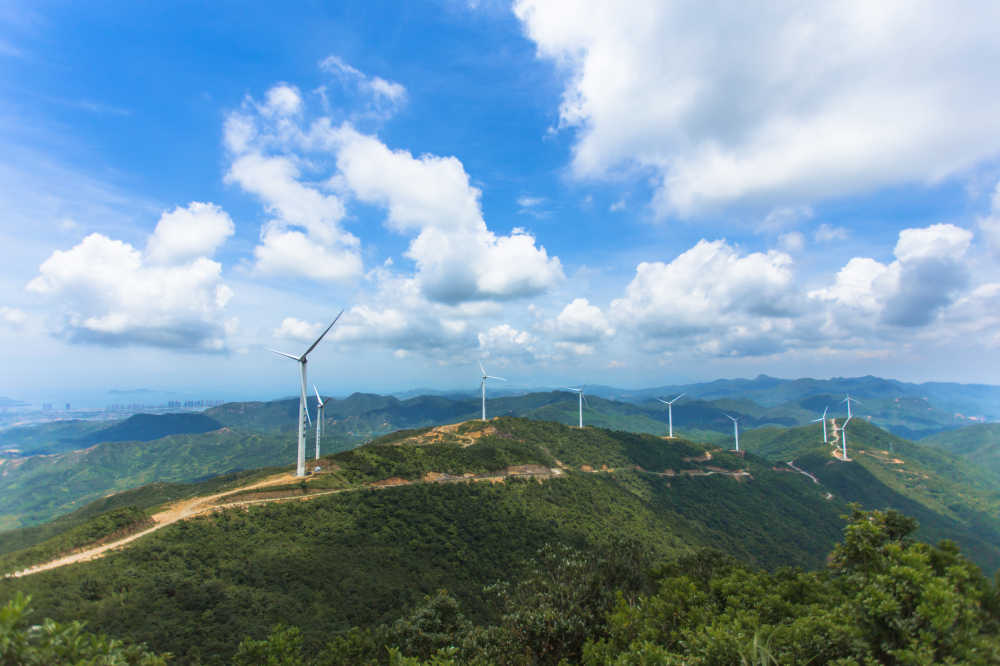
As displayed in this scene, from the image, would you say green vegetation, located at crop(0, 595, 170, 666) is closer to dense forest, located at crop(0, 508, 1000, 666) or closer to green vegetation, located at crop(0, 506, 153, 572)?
dense forest, located at crop(0, 508, 1000, 666)

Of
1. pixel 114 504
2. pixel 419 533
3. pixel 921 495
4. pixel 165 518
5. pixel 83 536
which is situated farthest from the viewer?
pixel 921 495

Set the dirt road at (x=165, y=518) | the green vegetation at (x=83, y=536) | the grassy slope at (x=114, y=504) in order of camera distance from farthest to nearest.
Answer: the grassy slope at (x=114, y=504)
the green vegetation at (x=83, y=536)
the dirt road at (x=165, y=518)

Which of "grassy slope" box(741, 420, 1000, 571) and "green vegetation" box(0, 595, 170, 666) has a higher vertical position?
"green vegetation" box(0, 595, 170, 666)

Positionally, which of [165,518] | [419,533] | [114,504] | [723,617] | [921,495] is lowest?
[921,495]

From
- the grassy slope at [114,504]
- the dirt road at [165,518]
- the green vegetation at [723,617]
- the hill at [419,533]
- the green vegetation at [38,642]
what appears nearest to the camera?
the green vegetation at [38,642]

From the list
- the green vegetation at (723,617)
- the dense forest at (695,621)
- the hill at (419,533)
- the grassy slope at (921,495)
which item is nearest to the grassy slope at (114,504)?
the hill at (419,533)

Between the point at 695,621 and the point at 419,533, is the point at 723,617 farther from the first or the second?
the point at 419,533

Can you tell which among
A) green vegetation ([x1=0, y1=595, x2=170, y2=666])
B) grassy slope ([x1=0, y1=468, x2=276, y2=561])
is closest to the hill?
green vegetation ([x1=0, y1=595, x2=170, y2=666])

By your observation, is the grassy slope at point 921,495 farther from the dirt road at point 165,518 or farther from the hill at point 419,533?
the dirt road at point 165,518

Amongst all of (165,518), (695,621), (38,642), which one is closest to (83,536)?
(165,518)

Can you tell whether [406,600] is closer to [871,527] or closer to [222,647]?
[222,647]
